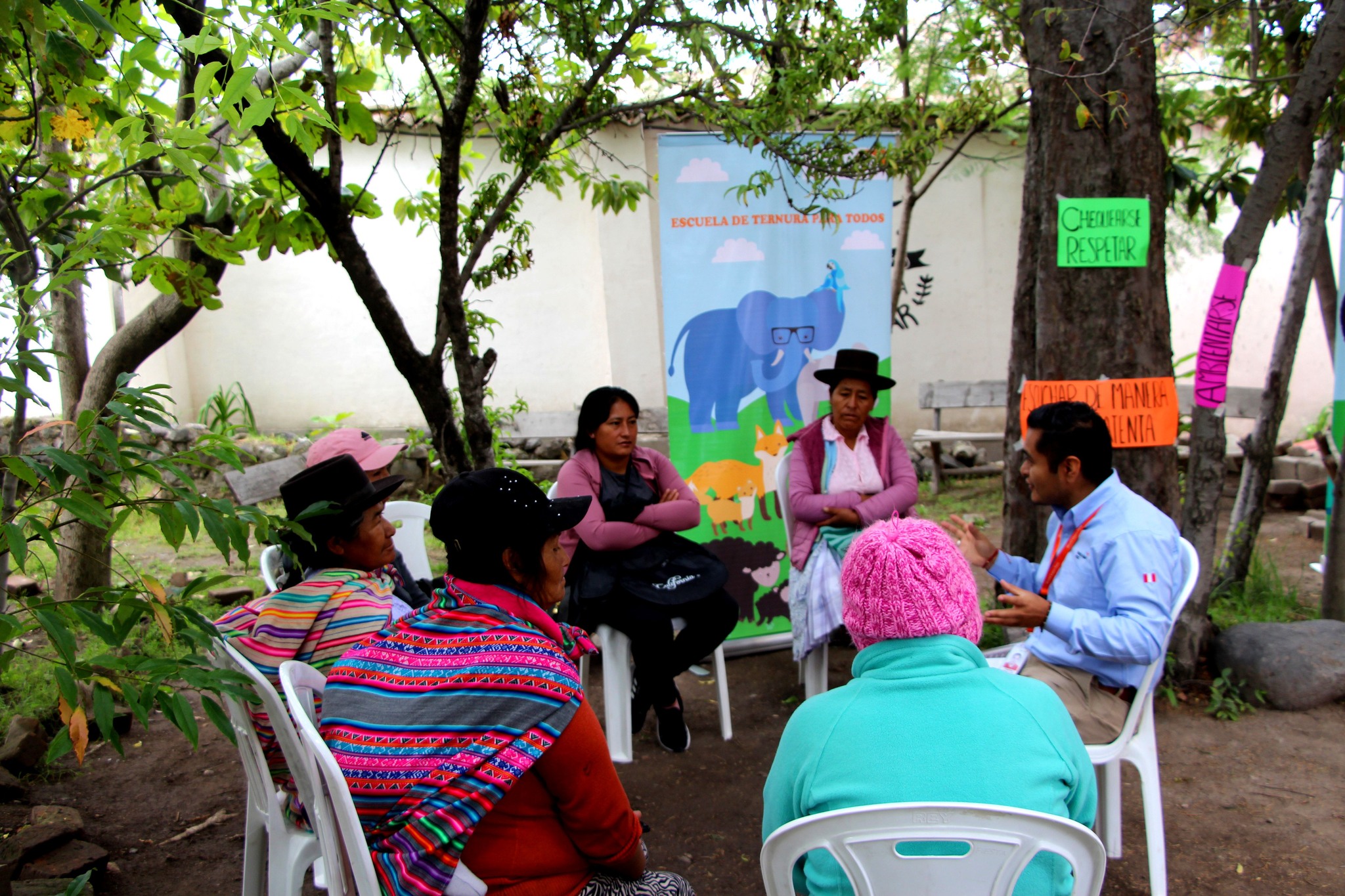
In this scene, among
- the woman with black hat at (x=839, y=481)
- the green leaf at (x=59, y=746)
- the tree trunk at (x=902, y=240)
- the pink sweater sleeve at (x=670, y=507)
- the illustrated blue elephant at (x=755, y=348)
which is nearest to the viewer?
the green leaf at (x=59, y=746)

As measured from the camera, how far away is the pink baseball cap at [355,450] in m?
2.90

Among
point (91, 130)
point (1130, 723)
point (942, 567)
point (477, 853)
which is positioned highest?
point (91, 130)

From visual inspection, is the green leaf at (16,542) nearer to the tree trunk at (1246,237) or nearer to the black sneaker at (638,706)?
the black sneaker at (638,706)

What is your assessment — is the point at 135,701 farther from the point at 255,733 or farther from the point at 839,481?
the point at 839,481

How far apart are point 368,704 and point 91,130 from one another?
216cm

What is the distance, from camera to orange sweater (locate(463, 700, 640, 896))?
165 centimetres

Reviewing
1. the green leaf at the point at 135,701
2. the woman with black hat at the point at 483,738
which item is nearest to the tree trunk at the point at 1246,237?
the woman with black hat at the point at 483,738

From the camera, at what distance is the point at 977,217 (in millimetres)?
8867

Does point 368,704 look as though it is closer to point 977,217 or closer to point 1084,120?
point 1084,120

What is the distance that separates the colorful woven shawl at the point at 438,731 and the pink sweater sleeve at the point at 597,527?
186 cm

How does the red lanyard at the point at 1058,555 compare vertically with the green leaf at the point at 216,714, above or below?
below

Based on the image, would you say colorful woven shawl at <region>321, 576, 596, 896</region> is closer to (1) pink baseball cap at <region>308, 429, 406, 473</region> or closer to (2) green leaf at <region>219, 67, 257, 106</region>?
(2) green leaf at <region>219, 67, 257, 106</region>

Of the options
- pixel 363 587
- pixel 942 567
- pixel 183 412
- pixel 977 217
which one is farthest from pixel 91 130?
pixel 977 217

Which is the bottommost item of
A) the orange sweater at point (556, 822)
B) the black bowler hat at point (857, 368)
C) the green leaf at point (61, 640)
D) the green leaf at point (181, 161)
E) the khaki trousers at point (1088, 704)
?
the khaki trousers at point (1088, 704)
